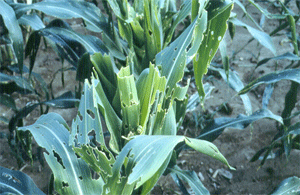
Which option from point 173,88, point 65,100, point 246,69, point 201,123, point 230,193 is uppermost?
point 173,88

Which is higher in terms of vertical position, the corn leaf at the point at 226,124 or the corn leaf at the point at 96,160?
the corn leaf at the point at 96,160

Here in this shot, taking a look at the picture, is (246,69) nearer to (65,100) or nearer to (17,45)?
(65,100)

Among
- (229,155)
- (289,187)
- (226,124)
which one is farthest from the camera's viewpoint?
(229,155)

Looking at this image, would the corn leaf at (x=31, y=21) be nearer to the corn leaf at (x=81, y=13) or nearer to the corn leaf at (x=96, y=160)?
the corn leaf at (x=81, y=13)

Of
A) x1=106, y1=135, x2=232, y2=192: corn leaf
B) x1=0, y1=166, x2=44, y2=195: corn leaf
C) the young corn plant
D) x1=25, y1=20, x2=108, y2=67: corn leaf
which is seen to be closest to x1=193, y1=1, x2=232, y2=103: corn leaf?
the young corn plant

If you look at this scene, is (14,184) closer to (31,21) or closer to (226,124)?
(31,21)

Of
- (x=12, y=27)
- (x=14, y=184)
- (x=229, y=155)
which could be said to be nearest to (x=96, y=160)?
(x=14, y=184)

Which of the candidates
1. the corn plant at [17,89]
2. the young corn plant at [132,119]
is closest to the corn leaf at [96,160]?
the young corn plant at [132,119]

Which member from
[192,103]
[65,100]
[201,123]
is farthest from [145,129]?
[201,123]
